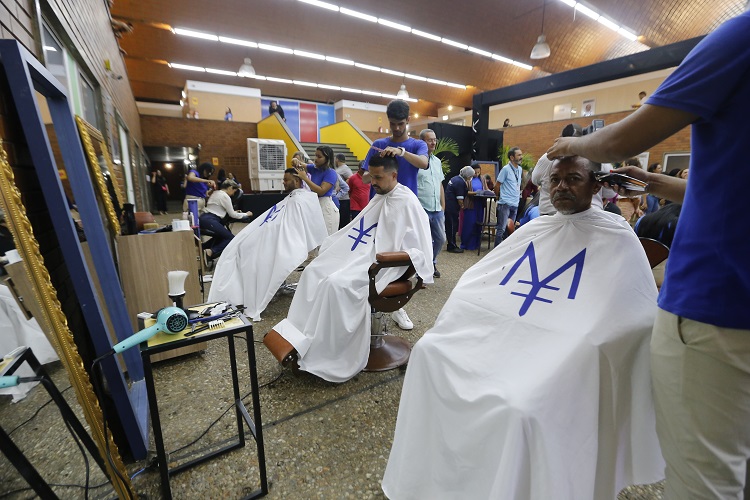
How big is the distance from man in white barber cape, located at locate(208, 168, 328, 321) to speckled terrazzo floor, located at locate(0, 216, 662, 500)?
0.72 m

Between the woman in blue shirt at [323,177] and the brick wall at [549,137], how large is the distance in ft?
27.3

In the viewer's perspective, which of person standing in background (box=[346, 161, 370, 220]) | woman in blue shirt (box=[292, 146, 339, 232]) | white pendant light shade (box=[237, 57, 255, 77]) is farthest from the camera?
white pendant light shade (box=[237, 57, 255, 77])

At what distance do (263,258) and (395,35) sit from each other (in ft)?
28.4

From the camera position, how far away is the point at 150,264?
2055 mm

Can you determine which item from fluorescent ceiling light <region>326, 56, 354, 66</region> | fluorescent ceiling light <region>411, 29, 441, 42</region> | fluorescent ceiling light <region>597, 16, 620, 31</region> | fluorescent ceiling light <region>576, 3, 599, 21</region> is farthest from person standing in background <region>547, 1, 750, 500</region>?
fluorescent ceiling light <region>326, 56, 354, 66</region>

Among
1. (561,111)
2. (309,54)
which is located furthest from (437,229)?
(561,111)

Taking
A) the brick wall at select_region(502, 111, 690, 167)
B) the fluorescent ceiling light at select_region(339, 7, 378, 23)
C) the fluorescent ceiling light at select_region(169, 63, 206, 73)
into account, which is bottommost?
the brick wall at select_region(502, 111, 690, 167)

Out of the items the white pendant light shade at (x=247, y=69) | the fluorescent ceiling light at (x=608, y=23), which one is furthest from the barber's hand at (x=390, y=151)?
the white pendant light shade at (x=247, y=69)

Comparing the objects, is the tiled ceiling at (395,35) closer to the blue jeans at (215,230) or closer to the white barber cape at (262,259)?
the blue jeans at (215,230)

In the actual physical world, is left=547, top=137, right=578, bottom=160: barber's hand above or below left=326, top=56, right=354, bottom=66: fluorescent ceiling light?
below

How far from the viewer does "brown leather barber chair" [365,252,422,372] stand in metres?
1.84

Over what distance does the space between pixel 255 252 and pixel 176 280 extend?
1.73 m

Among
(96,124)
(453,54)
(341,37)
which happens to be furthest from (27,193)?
(453,54)

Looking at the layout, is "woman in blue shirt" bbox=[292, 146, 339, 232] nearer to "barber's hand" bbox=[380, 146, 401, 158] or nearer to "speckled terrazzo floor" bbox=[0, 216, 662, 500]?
"barber's hand" bbox=[380, 146, 401, 158]
